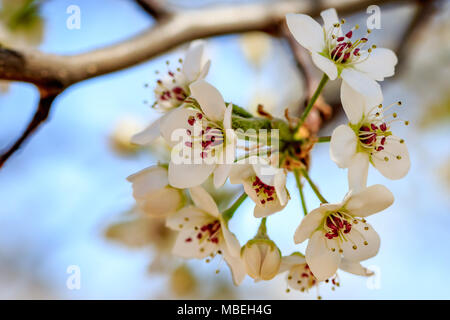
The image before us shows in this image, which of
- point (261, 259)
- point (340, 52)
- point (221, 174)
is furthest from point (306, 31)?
point (261, 259)

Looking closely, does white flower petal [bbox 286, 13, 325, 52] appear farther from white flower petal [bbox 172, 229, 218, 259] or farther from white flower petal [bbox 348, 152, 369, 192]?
white flower petal [bbox 172, 229, 218, 259]

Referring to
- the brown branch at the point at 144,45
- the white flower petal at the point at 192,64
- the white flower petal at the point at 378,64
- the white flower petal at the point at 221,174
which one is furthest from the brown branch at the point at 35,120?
the white flower petal at the point at 378,64

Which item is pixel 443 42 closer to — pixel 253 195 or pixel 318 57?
pixel 318 57

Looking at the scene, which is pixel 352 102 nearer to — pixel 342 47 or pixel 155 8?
pixel 342 47

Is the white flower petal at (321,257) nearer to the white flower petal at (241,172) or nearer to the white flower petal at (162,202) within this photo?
the white flower petal at (241,172)
